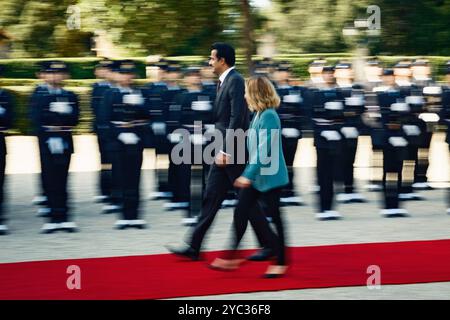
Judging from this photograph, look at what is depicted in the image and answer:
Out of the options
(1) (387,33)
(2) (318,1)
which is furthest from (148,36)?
(1) (387,33)

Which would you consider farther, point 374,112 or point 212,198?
point 374,112

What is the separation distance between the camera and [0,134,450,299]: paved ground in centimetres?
735

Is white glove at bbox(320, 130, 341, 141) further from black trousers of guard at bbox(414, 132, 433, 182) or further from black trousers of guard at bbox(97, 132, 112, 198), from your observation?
black trousers of guard at bbox(97, 132, 112, 198)

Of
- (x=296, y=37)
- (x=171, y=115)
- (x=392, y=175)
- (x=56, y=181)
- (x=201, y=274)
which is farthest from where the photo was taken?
(x=296, y=37)

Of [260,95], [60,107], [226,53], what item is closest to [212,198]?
[260,95]

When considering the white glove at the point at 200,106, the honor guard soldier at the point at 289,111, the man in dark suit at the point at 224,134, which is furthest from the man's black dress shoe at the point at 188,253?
the honor guard soldier at the point at 289,111

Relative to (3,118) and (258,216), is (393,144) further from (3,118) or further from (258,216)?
(3,118)

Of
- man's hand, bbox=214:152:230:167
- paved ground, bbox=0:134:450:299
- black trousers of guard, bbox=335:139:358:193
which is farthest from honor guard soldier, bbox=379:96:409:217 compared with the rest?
man's hand, bbox=214:152:230:167

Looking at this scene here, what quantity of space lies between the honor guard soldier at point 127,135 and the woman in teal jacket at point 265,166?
2707 millimetres

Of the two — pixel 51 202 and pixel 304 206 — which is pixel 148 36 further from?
pixel 51 202

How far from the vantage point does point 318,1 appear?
33.8m

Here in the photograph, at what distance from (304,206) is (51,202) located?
3386 millimetres

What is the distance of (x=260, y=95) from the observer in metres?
7.66

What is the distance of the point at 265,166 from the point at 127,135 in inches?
116
